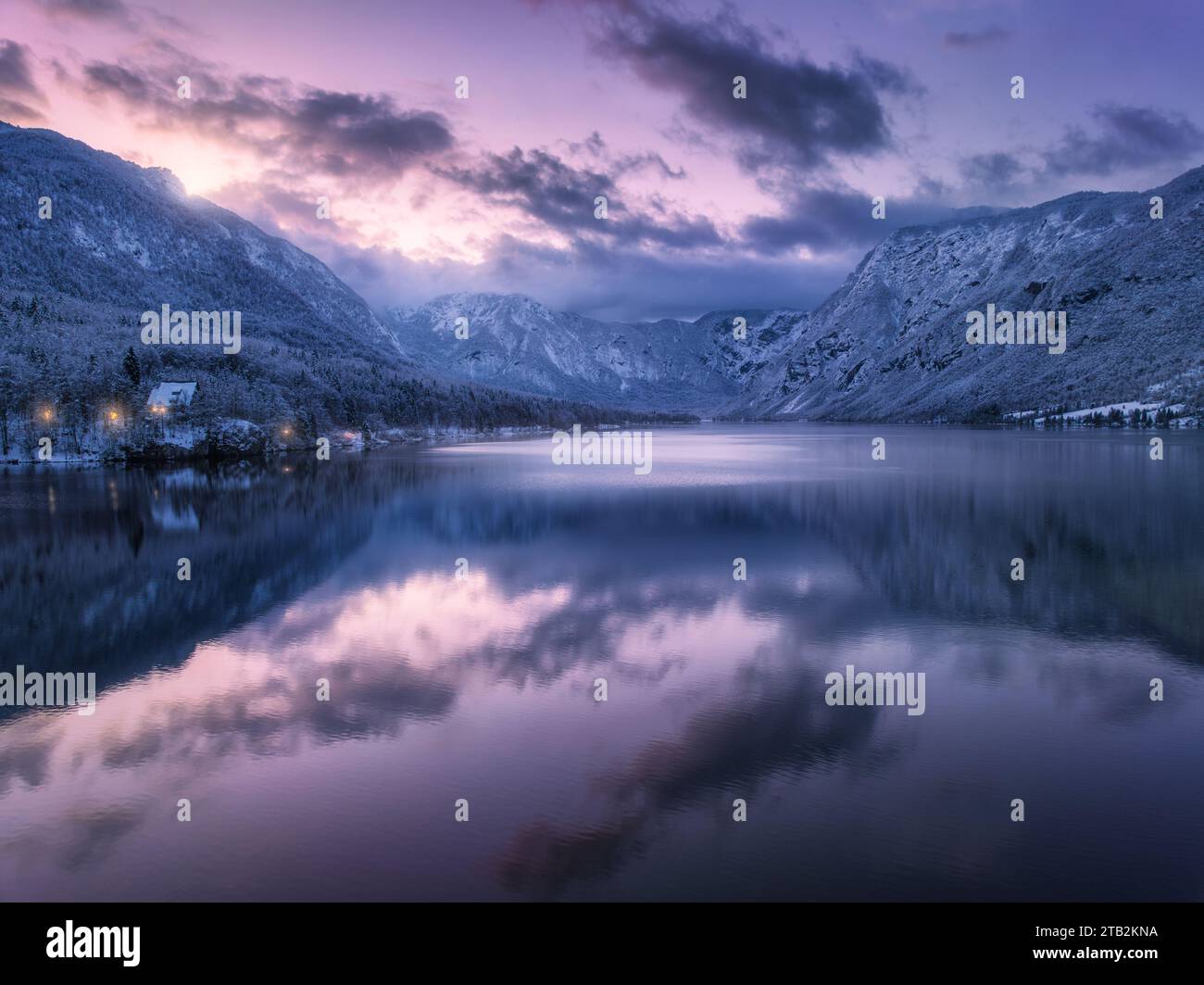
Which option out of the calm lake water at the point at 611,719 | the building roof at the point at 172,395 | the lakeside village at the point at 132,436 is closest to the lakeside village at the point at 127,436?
the lakeside village at the point at 132,436

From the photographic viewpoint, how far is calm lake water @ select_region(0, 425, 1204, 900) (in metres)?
13.1

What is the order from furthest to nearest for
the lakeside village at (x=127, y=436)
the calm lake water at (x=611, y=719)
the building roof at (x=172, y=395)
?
the building roof at (x=172, y=395), the lakeside village at (x=127, y=436), the calm lake water at (x=611, y=719)

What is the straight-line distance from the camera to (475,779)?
1612cm

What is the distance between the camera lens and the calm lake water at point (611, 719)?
42.9 feet

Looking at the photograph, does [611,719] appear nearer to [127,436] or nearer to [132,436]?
[132,436]

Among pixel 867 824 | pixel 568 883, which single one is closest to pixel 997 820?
pixel 867 824

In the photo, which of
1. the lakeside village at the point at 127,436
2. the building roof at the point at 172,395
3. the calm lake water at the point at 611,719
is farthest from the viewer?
the building roof at the point at 172,395

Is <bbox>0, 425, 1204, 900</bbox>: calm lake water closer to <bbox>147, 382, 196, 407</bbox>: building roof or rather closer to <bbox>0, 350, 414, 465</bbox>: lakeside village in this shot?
<bbox>0, 350, 414, 465</bbox>: lakeside village

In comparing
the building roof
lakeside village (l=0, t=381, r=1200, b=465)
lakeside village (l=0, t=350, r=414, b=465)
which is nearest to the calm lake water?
lakeside village (l=0, t=381, r=1200, b=465)

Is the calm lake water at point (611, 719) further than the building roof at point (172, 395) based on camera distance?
No

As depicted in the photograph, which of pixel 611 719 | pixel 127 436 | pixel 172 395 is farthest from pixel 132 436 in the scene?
pixel 611 719

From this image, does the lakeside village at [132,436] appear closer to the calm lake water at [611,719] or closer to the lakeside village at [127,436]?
the lakeside village at [127,436]

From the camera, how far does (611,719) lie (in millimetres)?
19422
